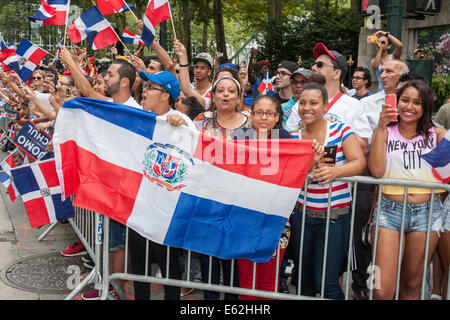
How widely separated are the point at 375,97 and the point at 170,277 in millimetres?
2695

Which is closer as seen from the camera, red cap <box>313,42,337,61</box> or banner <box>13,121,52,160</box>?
Answer: red cap <box>313,42,337,61</box>

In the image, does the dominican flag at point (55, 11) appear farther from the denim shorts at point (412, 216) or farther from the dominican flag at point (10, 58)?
the denim shorts at point (412, 216)

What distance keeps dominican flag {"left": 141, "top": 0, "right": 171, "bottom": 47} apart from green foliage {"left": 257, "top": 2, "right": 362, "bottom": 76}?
39.6 feet

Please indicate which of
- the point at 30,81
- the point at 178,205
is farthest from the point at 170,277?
the point at 30,81

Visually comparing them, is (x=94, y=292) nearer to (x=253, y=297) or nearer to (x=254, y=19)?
(x=253, y=297)

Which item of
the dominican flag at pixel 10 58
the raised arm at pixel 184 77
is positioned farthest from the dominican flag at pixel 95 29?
the dominican flag at pixel 10 58

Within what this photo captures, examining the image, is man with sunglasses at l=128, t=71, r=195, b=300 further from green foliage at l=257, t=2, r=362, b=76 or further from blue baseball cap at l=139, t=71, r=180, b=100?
green foliage at l=257, t=2, r=362, b=76

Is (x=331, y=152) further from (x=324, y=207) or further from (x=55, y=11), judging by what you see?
(x=55, y=11)

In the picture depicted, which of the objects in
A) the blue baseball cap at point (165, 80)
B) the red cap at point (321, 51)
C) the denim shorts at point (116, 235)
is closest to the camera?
the blue baseball cap at point (165, 80)

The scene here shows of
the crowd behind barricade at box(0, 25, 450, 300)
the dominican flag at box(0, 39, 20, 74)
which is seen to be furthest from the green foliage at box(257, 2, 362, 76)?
the crowd behind barricade at box(0, 25, 450, 300)

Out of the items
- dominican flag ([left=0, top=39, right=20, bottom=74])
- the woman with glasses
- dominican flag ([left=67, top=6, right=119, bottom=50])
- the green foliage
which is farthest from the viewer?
the green foliage

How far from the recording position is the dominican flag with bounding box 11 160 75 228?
5.11 metres

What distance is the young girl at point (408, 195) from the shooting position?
12.4 ft

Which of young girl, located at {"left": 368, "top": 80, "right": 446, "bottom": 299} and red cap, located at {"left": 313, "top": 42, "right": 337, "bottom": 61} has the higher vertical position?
red cap, located at {"left": 313, "top": 42, "right": 337, "bottom": 61}
